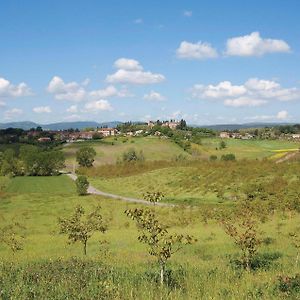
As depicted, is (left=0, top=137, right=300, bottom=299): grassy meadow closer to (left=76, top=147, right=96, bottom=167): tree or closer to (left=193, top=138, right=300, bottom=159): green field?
(left=76, top=147, right=96, bottom=167): tree

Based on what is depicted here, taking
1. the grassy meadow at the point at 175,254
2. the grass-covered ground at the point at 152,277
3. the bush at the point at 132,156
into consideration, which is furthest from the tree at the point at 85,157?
the grass-covered ground at the point at 152,277

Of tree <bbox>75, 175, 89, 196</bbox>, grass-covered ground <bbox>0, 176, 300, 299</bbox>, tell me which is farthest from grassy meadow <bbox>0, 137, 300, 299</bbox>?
tree <bbox>75, 175, 89, 196</bbox>

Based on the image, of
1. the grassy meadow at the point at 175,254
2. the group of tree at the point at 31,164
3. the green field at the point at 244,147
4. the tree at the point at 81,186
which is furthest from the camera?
the green field at the point at 244,147

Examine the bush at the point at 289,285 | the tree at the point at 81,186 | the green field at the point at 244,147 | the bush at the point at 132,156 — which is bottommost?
the tree at the point at 81,186

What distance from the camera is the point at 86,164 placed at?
152000mm

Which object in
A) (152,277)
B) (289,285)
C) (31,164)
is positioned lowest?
(31,164)

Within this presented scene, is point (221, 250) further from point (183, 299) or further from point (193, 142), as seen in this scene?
point (193, 142)

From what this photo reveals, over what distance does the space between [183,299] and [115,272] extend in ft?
11.3

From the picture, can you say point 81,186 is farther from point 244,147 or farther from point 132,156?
point 244,147

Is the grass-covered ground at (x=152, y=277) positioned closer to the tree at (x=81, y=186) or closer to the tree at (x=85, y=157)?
the tree at (x=81, y=186)

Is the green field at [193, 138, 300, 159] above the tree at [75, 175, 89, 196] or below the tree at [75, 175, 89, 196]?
above

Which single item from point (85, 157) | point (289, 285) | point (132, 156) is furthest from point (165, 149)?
point (289, 285)

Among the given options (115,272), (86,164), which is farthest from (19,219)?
(86,164)

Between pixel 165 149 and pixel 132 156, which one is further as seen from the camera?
pixel 165 149
